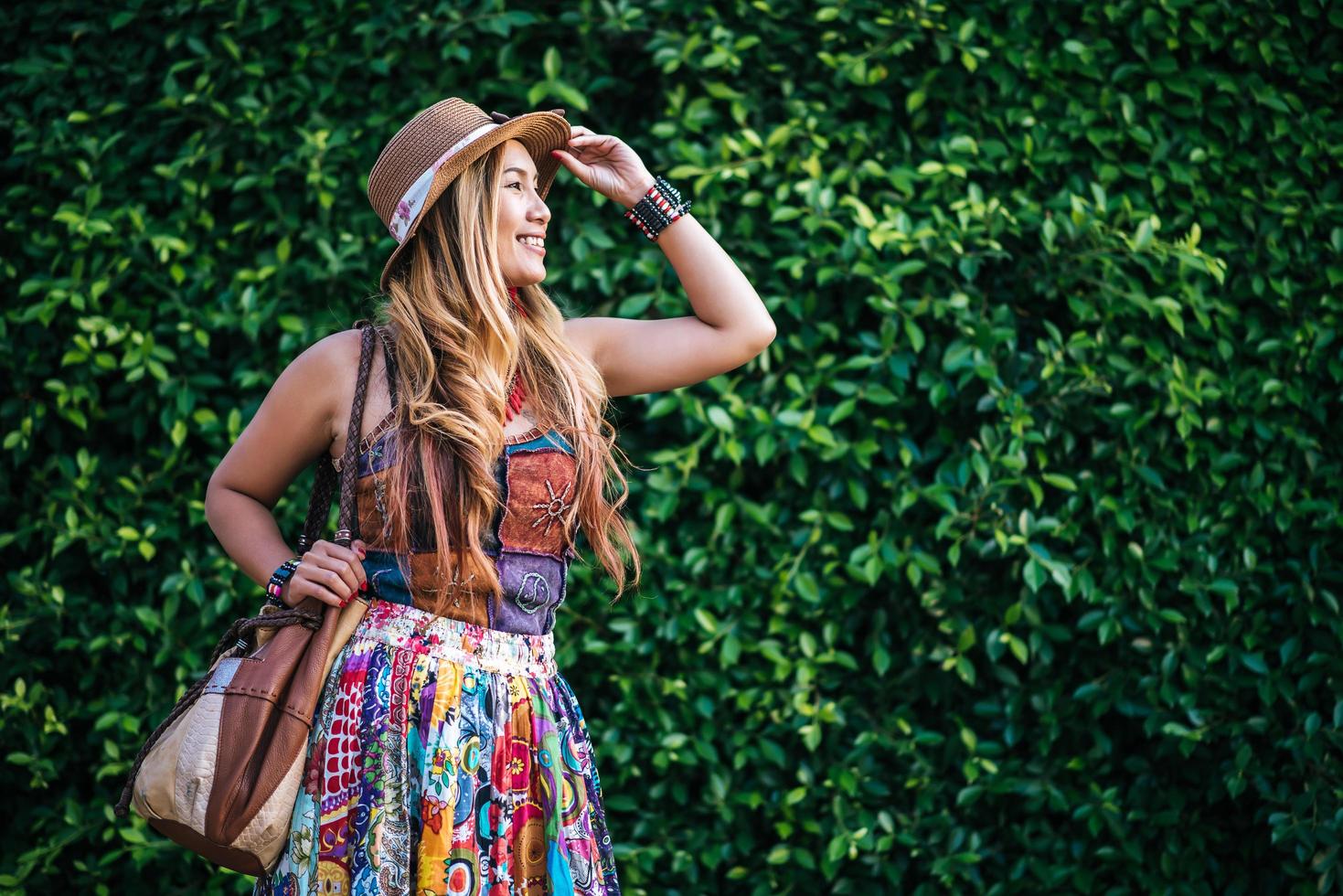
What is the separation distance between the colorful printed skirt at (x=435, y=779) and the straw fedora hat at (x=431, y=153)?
0.71 metres

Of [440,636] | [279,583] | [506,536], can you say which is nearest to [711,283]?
[506,536]

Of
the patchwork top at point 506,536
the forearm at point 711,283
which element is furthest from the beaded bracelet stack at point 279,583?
the forearm at point 711,283

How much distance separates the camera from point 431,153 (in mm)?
2252

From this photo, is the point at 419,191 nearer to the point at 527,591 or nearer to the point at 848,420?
the point at 527,591

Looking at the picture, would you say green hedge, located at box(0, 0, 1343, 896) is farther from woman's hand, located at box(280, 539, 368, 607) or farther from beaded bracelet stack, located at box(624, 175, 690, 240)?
woman's hand, located at box(280, 539, 368, 607)

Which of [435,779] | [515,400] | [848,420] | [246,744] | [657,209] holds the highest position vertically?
[657,209]

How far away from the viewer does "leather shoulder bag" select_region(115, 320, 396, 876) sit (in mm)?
1955

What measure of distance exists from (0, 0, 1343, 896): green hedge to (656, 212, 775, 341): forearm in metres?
0.90

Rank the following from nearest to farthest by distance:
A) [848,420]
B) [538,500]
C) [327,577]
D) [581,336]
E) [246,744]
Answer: [246,744] → [327,577] → [538,500] → [581,336] → [848,420]

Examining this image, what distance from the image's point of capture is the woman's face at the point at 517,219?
2291mm

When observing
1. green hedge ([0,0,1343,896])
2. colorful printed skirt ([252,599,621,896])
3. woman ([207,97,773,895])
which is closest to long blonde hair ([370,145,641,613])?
woman ([207,97,773,895])

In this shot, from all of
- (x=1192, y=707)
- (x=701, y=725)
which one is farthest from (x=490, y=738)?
(x=1192, y=707)

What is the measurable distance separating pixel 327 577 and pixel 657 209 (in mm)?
912

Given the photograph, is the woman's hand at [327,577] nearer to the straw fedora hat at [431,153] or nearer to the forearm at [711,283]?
the straw fedora hat at [431,153]
